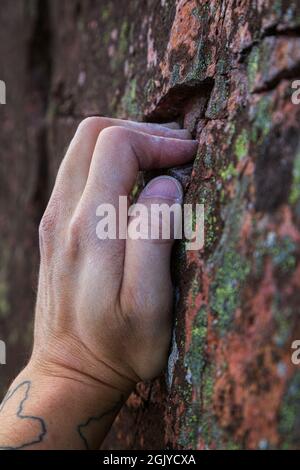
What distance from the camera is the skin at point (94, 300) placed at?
1.17 metres

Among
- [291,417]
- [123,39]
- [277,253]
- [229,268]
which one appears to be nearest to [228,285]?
[229,268]

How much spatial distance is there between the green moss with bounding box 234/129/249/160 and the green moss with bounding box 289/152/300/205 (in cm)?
15

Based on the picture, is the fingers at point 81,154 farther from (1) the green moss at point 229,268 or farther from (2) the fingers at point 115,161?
(1) the green moss at point 229,268

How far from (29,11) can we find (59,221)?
1869mm

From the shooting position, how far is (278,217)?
2.96 feet

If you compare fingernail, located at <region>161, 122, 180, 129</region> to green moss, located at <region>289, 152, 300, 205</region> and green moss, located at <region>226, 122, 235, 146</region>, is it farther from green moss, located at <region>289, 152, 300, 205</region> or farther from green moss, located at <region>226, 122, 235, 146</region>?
green moss, located at <region>289, 152, 300, 205</region>

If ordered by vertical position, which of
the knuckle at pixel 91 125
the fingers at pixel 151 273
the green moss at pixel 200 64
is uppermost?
the green moss at pixel 200 64

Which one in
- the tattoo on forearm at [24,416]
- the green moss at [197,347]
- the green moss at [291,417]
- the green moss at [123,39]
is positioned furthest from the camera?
the green moss at [123,39]

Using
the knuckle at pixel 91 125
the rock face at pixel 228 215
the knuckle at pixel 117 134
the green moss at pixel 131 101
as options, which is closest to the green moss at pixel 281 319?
the rock face at pixel 228 215

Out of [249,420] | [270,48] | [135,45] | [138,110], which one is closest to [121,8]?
[135,45]

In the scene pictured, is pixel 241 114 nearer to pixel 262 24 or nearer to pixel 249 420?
pixel 262 24

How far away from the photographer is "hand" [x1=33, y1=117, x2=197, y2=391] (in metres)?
1.17

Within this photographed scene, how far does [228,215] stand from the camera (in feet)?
3.41

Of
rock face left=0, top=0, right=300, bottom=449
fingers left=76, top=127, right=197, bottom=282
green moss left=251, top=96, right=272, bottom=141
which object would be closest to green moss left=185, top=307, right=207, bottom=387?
rock face left=0, top=0, right=300, bottom=449
